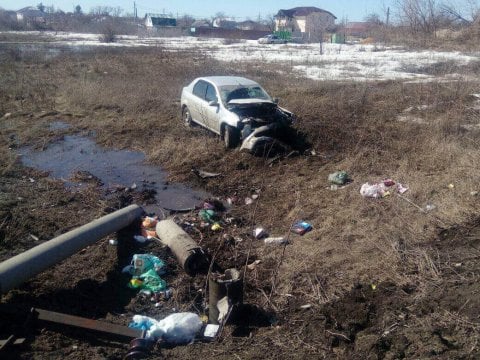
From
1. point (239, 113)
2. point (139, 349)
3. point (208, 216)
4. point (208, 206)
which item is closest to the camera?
point (139, 349)

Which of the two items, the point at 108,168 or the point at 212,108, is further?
the point at 212,108

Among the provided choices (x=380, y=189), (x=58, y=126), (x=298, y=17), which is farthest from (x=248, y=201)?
(x=298, y=17)

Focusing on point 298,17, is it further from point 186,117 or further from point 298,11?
point 186,117

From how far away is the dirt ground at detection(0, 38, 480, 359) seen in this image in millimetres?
4094

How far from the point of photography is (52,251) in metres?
5.13

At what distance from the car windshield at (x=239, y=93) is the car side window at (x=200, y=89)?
804mm

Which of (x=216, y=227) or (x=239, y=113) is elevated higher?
(x=239, y=113)

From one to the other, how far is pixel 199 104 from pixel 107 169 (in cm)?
317

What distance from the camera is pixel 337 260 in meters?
5.69

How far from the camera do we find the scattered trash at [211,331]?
4.30m

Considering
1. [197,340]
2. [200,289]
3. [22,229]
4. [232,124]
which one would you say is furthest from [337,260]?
[232,124]

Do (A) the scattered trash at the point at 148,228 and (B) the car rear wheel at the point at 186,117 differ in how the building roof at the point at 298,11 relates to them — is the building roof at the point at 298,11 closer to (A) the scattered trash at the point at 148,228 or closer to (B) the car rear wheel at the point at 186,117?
(B) the car rear wheel at the point at 186,117

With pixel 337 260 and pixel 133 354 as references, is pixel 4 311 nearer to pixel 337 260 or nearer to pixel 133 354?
pixel 133 354

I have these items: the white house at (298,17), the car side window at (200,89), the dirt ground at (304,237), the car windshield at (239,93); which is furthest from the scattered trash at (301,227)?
the white house at (298,17)
